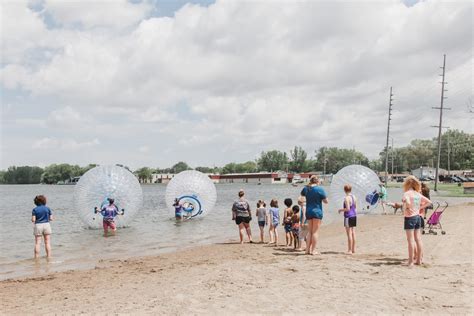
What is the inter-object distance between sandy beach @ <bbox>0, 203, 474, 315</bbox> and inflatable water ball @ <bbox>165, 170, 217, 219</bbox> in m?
9.80

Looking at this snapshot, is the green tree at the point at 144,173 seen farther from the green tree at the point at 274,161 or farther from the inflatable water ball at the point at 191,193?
the inflatable water ball at the point at 191,193

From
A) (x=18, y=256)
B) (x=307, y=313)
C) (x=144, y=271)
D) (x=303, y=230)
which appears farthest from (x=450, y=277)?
(x=18, y=256)

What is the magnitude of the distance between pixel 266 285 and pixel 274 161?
186 meters

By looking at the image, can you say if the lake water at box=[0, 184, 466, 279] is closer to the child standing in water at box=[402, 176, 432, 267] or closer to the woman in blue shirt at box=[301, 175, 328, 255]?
the woman in blue shirt at box=[301, 175, 328, 255]

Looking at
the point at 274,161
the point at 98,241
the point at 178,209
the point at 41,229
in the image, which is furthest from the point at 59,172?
the point at 41,229

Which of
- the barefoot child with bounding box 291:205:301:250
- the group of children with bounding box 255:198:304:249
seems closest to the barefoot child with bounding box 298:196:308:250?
the group of children with bounding box 255:198:304:249

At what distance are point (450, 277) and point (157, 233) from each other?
13.4 meters

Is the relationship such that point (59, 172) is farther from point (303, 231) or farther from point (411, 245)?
point (411, 245)

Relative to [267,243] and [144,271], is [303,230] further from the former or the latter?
[144,271]

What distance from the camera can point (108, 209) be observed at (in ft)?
57.6

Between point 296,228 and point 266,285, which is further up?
point 296,228

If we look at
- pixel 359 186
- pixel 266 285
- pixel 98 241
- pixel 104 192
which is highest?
pixel 359 186

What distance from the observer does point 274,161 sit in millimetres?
192625

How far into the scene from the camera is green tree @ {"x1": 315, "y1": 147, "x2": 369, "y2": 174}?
179125 millimetres
